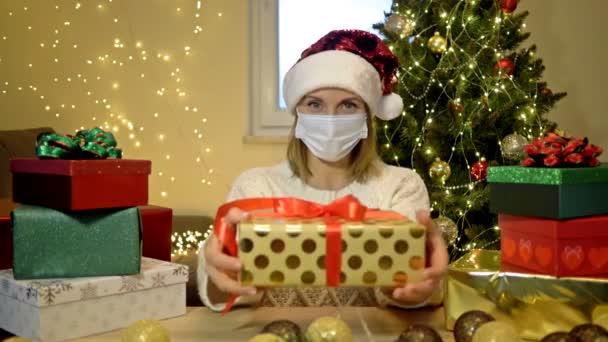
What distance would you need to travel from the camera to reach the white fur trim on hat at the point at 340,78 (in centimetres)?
164

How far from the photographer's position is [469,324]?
98 cm

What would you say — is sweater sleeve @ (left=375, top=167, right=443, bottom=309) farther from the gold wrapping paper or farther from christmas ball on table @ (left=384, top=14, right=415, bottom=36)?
christmas ball on table @ (left=384, top=14, right=415, bottom=36)

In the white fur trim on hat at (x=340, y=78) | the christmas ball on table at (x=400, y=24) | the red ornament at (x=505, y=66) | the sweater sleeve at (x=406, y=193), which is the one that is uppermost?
the christmas ball on table at (x=400, y=24)

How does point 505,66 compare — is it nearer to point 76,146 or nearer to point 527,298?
point 527,298

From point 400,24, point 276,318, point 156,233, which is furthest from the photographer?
point 400,24

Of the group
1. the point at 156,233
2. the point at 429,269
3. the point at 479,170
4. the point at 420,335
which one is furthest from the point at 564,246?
the point at 156,233

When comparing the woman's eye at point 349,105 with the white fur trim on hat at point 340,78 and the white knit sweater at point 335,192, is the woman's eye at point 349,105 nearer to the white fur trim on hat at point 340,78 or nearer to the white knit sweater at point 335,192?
the white fur trim on hat at point 340,78

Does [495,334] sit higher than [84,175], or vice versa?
[84,175]

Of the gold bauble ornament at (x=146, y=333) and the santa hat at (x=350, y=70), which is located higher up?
the santa hat at (x=350, y=70)

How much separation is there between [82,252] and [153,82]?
101 inches

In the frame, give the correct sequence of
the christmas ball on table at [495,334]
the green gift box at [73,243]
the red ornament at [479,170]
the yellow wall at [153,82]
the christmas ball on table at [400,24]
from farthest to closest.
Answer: the yellow wall at [153,82]
the christmas ball on table at [400,24]
the red ornament at [479,170]
the green gift box at [73,243]
the christmas ball on table at [495,334]

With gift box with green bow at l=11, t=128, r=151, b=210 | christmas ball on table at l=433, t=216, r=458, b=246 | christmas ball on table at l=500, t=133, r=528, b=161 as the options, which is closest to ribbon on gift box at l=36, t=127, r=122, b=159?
gift box with green bow at l=11, t=128, r=151, b=210

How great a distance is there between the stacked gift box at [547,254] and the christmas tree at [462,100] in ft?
4.40

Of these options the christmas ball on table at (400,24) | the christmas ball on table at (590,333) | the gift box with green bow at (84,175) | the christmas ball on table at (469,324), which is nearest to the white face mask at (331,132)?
the gift box with green bow at (84,175)
